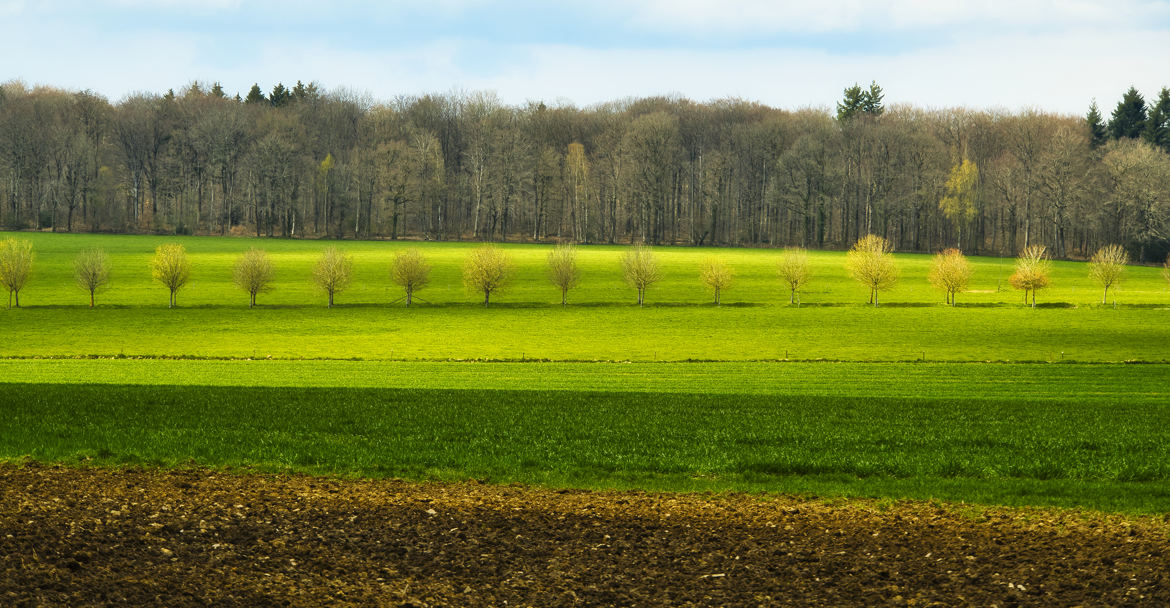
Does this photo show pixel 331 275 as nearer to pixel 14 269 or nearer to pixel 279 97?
pixel 14 269

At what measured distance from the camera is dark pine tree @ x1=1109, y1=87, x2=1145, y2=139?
14925 cm

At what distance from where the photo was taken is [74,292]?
249ft

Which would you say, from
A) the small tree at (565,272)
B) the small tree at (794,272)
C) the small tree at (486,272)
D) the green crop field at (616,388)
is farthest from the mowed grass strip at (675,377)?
the small tree at (794,272)

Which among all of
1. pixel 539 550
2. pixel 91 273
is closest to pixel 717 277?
pixel 91 273

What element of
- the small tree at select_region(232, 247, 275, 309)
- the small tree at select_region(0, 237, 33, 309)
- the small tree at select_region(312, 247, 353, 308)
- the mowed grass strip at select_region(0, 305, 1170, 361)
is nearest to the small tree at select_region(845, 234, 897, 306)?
the mowed grass strip at select_region(0, 305, 1170, 361)

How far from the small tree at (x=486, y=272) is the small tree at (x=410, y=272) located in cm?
362

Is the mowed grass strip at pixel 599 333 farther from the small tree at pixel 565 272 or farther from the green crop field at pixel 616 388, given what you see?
the small tree at pixel 565 272

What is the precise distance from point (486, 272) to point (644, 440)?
58999mm

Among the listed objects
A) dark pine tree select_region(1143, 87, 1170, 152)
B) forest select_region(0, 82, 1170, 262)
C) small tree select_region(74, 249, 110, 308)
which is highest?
dark pine tree select_region(1143, 87, 1170, 152)

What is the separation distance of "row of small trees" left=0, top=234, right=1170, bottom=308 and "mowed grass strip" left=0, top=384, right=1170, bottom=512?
166ft

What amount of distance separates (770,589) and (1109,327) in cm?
5997

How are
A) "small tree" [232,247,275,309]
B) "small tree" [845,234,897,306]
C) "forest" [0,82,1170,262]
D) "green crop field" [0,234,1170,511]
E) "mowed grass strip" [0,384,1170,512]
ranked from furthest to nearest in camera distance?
"forest" [0,82,1170,262] → "small tree" [845,234,897,306] → "small tree" [232,247,275,309] → "green crop field" [0,234,1170,511] → "mowed grass strip" [0,384,1170,512]

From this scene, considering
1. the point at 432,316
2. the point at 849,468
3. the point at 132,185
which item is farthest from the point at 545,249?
the point at 849,468

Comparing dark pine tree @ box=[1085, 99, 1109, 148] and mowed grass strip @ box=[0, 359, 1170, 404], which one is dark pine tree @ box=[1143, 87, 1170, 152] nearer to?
dark pine tree @ box=[1085, 99, 1109, 148]
